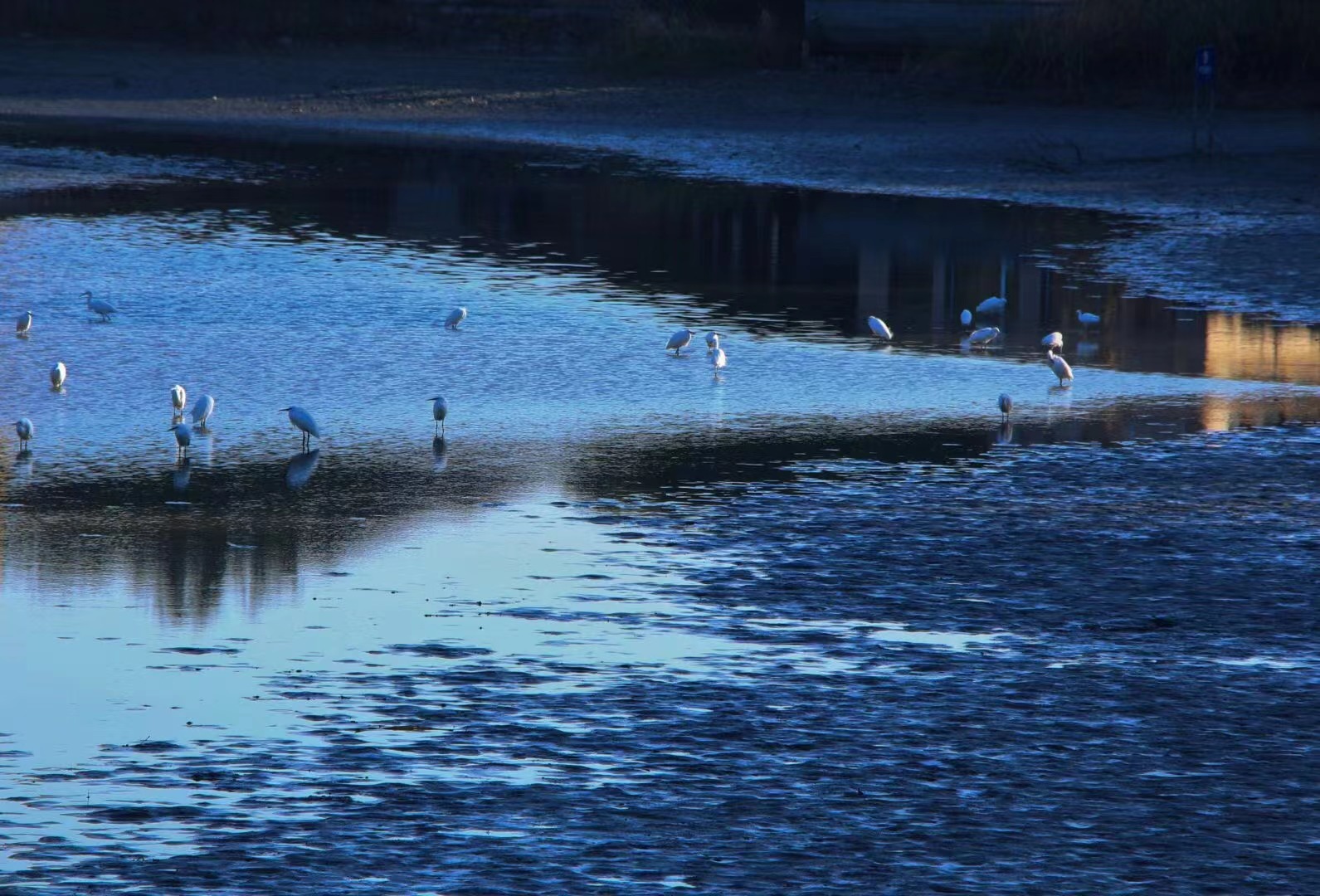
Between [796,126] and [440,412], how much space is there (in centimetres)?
2137

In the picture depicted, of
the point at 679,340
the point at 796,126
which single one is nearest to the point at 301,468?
the point at 679,340

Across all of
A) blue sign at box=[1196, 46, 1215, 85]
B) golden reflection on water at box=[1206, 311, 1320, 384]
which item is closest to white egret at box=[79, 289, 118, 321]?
golden reflection on water at box=[1206, 311, 1320, 384]

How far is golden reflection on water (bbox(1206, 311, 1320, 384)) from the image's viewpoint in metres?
14.6

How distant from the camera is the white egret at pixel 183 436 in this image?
37.2ft

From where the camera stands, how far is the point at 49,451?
11500 millimetres

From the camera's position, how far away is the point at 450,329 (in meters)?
16.0

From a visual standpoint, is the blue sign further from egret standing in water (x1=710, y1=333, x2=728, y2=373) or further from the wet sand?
egret standing in water (x1=710, y1=333, x2=728, y2=373)

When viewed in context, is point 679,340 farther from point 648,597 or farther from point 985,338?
point 648,597

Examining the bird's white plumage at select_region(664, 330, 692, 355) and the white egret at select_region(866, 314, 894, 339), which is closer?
the bird's white plumage at select_region(664, 330, 692, 355)

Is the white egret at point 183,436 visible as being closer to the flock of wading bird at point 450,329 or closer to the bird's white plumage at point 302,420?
the flock of wading bird at point 450,329

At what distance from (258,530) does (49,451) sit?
7.38ft

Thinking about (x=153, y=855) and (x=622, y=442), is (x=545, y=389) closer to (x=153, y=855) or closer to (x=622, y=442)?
(x=622, y=442)

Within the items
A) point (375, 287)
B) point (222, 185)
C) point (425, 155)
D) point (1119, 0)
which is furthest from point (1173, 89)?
point (375, 287)

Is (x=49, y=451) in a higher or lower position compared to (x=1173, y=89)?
lower
